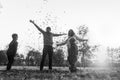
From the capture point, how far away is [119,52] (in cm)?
8325

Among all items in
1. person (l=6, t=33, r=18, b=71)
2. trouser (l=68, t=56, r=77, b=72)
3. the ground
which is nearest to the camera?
the ground

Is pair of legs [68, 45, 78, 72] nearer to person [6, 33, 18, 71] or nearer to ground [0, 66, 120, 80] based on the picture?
ground [0, 66, 120, 80]

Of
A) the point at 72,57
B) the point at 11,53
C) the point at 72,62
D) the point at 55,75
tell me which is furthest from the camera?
the point at 11,53

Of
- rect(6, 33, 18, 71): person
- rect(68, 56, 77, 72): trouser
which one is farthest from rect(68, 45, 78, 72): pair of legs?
rect(6, 33, 18, 71): person

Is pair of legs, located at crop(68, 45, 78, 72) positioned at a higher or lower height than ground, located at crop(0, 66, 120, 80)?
higher

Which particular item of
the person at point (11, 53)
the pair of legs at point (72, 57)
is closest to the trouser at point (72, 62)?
the pair of legs at point (72, 57)

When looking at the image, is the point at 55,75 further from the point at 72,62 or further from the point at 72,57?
the point at 72,57

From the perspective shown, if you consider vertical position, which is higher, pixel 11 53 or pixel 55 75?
pixel 11 53

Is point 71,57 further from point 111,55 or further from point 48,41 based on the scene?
point 111,55

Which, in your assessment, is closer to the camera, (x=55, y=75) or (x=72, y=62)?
(x=55, y=75)

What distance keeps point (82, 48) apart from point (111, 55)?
48.2 meters

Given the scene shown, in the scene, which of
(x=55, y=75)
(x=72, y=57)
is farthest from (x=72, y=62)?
(x=55, y=75)

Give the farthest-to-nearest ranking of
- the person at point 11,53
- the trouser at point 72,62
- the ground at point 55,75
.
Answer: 1. the person at point 11,53
2. the trouser at point 72,62
3. the ground at point 55,75

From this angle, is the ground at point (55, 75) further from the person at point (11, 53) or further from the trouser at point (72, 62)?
the person at point (11, 53)
